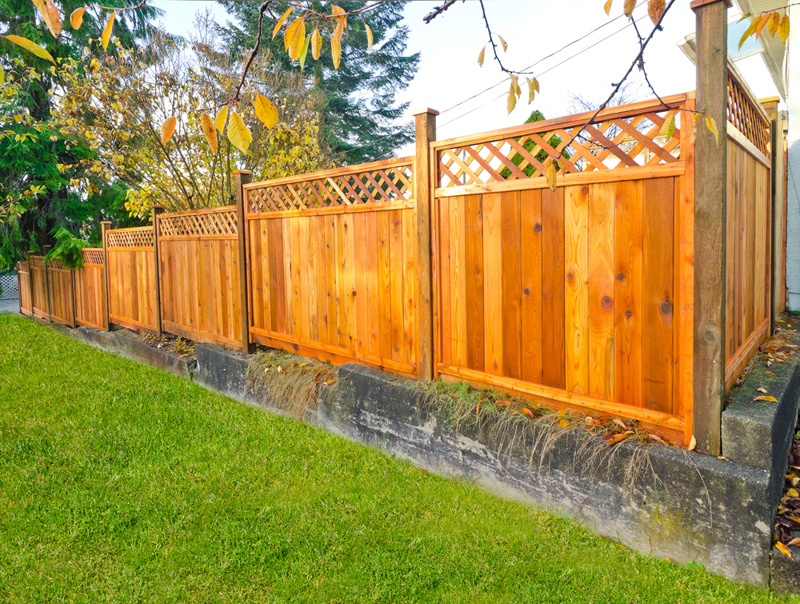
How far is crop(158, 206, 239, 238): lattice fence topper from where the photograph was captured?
5625 mm

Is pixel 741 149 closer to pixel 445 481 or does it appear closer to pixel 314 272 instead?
pixel 445 481

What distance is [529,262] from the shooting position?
313 cm

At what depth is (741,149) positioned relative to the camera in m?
3.15

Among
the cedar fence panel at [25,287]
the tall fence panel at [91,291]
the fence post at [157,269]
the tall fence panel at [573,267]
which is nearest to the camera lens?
the tall fence panel at [573,267]

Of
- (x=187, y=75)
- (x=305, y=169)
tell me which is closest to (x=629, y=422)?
(x=305, y=169)

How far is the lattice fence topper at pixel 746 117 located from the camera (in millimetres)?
2842

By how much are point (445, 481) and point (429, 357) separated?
82 cm

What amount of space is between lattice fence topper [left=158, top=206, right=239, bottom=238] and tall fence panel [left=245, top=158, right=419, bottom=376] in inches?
15.6

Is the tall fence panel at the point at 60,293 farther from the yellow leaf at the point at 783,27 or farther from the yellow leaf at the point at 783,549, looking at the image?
the yellow leaf at the point at 783,27

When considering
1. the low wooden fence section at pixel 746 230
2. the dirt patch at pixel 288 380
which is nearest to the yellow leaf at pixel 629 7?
the low wooden fence section at pixel 746 230

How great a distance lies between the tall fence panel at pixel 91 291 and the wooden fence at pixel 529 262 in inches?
165

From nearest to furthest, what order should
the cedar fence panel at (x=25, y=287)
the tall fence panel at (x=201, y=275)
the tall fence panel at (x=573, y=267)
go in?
1. the tall fence panel at (x=573, y=267)
2. the tall fence panel at (x=201, y=275)
3. the cedar fence panel at (x=25, y=287)

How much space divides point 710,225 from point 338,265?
8.86 ft

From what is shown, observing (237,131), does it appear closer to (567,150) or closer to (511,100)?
(511,100)
